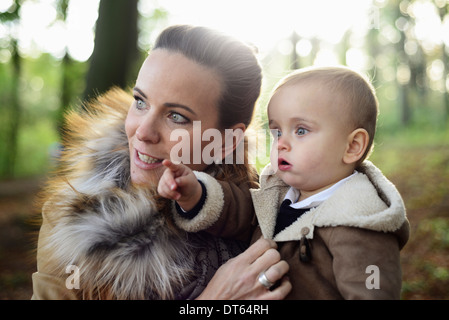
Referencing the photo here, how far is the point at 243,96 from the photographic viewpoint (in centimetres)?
229

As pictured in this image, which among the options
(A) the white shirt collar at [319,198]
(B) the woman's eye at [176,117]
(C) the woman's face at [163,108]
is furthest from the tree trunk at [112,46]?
(A) the white shirt collar at [319,198]

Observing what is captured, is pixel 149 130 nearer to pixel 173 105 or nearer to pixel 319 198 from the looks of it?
pixel 173 105

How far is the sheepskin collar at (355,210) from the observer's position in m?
1.60

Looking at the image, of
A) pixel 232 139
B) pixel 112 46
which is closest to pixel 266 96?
pixel 232 139

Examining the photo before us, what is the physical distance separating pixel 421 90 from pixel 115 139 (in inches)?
1173

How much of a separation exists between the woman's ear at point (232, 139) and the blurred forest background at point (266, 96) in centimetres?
33

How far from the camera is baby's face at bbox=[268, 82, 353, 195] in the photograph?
1.79 m

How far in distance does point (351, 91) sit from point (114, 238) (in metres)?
1.33

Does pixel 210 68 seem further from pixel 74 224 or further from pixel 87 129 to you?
pixel 74 224

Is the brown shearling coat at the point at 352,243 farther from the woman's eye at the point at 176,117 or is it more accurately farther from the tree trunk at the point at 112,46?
the tree trunk at the point at 112,46

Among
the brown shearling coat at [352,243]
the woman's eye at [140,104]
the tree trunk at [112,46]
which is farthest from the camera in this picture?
the tree trunk at [112,46]

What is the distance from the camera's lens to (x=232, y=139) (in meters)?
2.32

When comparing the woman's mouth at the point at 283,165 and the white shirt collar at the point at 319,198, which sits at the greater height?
the woman's mouth at the point at 283,165

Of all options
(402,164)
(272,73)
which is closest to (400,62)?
(402,164)
